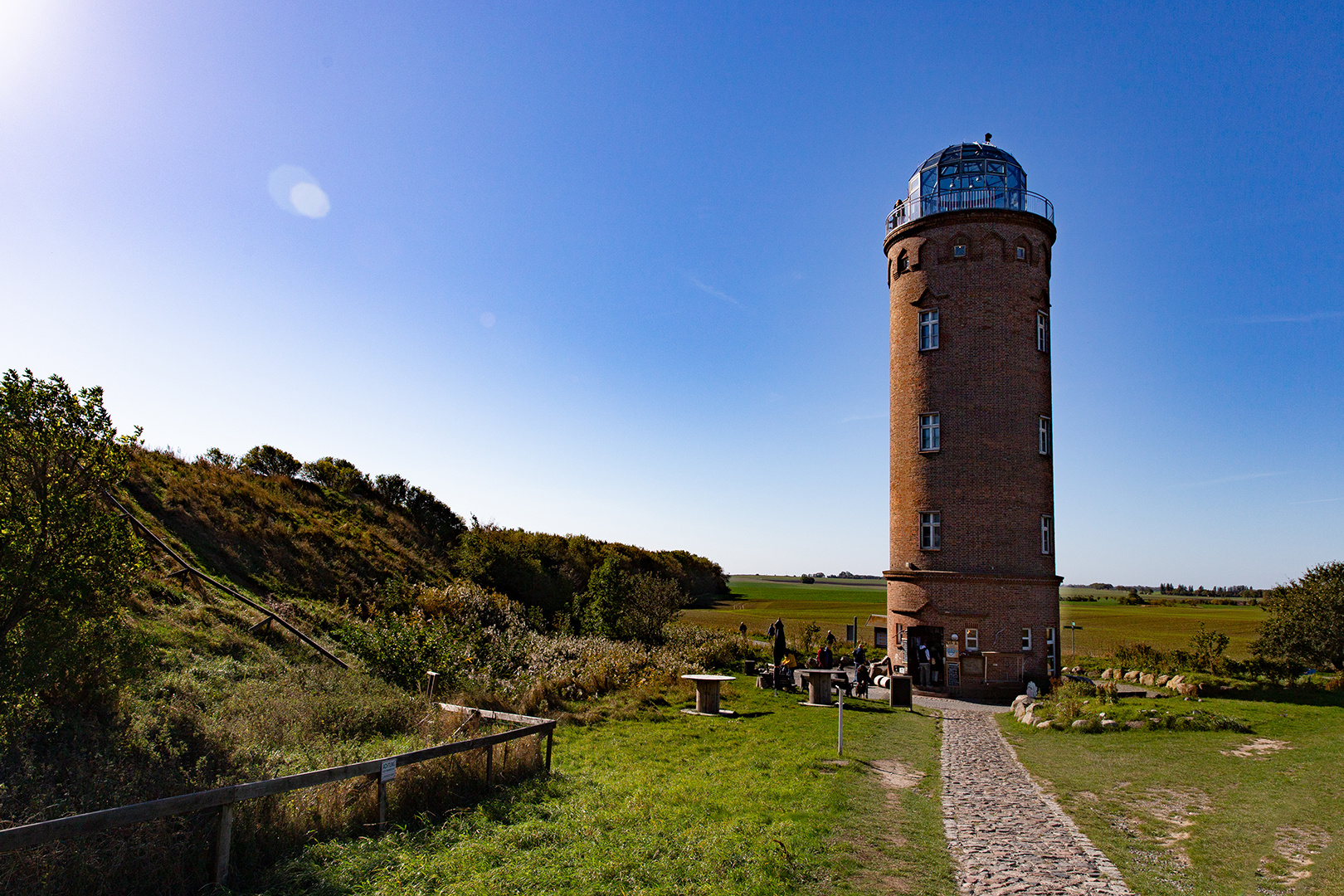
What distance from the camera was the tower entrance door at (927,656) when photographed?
25406 mm

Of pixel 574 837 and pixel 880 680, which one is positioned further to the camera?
pixel 880 680

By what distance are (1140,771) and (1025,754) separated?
2381 millimetres

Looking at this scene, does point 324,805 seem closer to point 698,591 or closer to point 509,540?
point 509,540

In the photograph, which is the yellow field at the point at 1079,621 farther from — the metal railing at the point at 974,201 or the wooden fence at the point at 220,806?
the wooden fence at the point at 220,806

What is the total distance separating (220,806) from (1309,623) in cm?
3419

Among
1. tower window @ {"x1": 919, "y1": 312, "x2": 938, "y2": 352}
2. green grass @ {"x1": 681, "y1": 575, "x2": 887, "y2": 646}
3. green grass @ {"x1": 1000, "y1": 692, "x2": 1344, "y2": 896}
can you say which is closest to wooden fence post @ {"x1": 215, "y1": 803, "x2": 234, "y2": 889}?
green grass @ {"x1": 1000, "y1": 692, "x2": 1344, "y2": 896}

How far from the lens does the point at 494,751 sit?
9.93 m

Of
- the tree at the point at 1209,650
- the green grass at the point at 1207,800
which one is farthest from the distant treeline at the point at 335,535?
the tree at the point at 1209,650

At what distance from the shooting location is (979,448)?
25516 mm

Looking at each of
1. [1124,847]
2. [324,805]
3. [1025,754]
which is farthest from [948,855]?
[1025,754]

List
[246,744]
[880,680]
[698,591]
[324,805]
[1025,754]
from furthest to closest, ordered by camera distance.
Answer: [698,591]
[880,680]
[1025,754]
[246,744]
[324,805]

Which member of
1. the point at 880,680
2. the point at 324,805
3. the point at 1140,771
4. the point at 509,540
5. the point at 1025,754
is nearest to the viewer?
the point at 324,805

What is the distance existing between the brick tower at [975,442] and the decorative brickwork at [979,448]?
4 cm

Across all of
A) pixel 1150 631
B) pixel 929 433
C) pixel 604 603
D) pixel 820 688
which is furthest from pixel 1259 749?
pixel 1150 631
